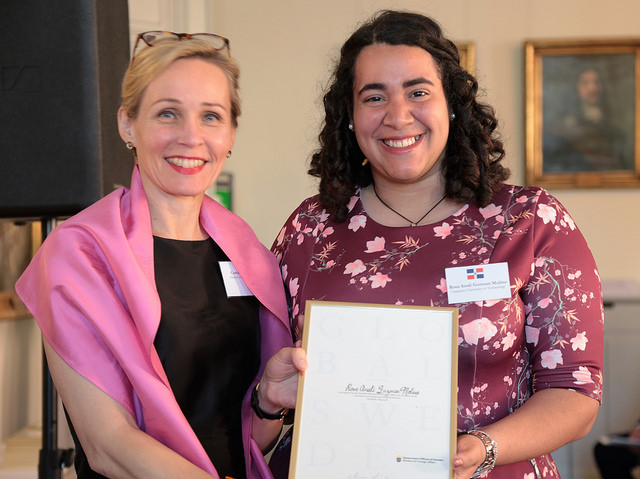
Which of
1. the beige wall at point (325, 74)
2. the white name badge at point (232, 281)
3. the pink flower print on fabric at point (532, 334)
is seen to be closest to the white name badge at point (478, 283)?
the pink flower print on fabric at point (532, 334)

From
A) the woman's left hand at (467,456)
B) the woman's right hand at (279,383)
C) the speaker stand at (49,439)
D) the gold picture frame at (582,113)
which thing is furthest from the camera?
the gold picture frame at (582,113)

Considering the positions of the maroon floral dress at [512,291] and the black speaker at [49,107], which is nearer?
the maroon floral dress at [512,291]

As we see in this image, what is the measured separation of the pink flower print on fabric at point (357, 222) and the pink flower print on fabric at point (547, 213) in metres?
0.42

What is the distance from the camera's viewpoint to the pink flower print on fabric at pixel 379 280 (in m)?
1.67

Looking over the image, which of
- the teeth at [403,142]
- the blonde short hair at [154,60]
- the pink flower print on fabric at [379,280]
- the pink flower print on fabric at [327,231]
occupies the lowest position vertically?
the pink flower print on fabric at [379,280]

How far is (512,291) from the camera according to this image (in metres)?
1.61

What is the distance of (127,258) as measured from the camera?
1477 millimetres

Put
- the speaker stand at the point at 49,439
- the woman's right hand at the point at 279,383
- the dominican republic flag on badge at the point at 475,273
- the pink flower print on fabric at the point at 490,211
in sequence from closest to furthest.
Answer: the woman's right hand at the point at 279,383 < the dominican republic flag on badge at the point at 475,273 < the pink flower print on fabric at the point at 490,211 < the speaker stand at the point at 49,439

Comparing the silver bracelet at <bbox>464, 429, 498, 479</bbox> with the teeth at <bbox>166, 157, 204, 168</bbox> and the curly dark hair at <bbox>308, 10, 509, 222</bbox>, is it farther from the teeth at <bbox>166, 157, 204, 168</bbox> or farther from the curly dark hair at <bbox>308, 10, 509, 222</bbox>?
the teeth at <bbox>166, 157, 204, 168</bbox>

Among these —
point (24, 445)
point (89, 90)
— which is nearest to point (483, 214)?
point (89, 90)

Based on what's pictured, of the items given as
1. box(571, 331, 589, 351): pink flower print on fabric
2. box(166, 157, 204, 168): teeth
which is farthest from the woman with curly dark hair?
box(166, 157, 204, 168): teeth

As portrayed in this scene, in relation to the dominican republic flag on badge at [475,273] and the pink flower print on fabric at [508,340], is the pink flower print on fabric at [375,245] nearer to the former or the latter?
the dominican republic flag on badge at [475,273]

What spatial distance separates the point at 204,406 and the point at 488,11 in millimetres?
3664

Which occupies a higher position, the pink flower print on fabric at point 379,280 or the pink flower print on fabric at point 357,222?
the pink flower print on fabric at point 357,222
